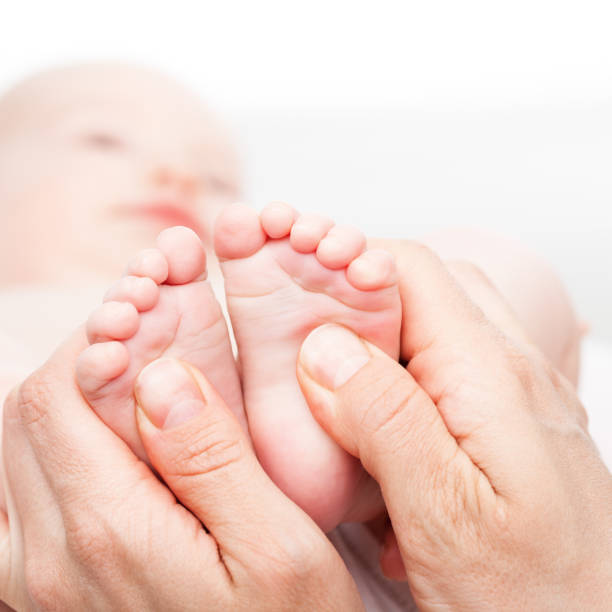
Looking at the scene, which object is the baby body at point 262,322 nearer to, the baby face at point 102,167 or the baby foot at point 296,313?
the baby foot at point 296,313

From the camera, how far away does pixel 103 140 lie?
162cm

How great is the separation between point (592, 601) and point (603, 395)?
96cm

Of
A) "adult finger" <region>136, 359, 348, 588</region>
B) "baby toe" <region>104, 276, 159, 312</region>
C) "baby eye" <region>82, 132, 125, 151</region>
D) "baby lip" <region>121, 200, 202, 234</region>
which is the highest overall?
"baby eye" <region>82, 132, 125, 151</region>

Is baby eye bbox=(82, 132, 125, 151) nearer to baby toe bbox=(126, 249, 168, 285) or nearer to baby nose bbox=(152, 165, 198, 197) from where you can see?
baby nose bbox=(152, 165, 198, 197)

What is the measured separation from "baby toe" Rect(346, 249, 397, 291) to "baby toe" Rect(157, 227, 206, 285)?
0.45ft

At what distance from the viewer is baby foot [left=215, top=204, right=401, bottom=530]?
2.17 feet

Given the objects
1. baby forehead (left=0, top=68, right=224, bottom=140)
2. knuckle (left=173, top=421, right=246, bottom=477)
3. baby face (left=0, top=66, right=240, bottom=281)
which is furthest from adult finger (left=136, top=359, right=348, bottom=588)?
baby forehead (left=0, top=68, right=224, bottom=140)

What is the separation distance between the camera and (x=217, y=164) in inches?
70.8

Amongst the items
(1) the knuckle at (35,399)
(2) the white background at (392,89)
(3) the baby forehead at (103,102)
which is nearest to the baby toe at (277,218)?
(1) the knuckle at (35,399)

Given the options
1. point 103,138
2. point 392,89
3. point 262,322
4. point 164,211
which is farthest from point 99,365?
point 392,89

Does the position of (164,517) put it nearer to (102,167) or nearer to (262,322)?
(262,322)

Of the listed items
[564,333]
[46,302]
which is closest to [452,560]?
[564,333]

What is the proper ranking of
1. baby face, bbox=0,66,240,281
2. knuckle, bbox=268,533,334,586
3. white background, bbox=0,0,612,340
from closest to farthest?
knuckle, bbox=268,533,334,586, baby face, bbox=0,66,240,281, white background, bbox=0,0,612,340

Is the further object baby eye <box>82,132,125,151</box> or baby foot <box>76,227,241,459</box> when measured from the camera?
baby eye <box>82,132,125,151</box>
